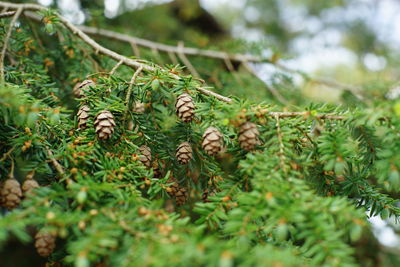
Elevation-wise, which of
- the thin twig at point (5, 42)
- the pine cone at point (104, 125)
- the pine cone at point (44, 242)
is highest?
the thin twig at point (5, 42)

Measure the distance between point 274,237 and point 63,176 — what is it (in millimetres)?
741

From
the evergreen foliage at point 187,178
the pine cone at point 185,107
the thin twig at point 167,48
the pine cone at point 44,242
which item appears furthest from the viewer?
the thin twig at point 167,48

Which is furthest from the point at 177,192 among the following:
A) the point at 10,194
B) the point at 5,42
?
the point at 5,42

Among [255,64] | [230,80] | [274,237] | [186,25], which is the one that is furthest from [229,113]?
[186,25]

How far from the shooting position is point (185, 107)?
1.17 meters

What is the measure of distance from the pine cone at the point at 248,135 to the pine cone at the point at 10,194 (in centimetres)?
73

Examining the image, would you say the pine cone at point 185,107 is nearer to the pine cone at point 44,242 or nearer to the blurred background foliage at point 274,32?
the pine cone at point 44,242

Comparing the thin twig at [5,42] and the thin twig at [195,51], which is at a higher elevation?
the thin twig at [195,51]

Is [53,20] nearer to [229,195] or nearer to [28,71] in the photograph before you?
[28,71]

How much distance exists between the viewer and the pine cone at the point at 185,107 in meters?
1.18

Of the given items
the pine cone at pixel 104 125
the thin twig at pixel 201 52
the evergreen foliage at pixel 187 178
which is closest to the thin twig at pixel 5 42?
the evergreen foliage at pixel 187 178

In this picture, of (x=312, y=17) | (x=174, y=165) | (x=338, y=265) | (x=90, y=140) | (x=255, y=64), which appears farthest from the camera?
(x=312, y=17)

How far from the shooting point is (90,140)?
118 cm

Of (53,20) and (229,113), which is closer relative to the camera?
(229,113)
